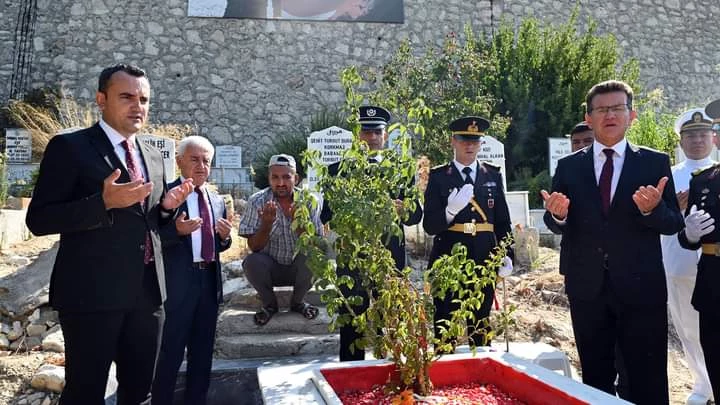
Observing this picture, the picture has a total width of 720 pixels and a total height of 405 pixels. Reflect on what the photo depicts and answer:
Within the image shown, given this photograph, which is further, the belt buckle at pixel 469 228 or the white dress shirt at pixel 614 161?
the belt buckle at pixel 469 228

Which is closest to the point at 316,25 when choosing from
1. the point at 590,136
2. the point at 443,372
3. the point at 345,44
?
the point at 345,44

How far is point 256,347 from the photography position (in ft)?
12.5

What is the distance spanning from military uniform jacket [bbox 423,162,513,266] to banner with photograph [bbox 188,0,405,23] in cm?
845

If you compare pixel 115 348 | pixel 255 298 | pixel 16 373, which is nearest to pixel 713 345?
pixel 115 348

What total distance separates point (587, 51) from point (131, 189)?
9.56 m

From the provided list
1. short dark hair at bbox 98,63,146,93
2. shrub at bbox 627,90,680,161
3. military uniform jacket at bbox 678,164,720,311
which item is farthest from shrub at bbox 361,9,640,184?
short dark hair at bbox 98,63,146,93

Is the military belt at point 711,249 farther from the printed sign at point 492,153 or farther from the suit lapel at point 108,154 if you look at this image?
the printed sign at point 492,153

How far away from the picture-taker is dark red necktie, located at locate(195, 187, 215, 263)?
2986 mm

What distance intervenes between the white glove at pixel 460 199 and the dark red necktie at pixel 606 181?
836mm

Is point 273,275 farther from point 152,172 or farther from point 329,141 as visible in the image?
point 329,141

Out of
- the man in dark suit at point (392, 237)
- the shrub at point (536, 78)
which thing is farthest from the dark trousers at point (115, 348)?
the shrub at point (536, 78)

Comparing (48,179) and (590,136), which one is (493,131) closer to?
(590,136)

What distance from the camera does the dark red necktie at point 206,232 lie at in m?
2.99

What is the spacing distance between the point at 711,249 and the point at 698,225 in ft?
0.45
